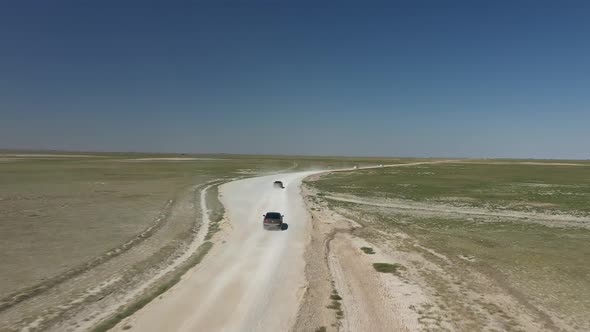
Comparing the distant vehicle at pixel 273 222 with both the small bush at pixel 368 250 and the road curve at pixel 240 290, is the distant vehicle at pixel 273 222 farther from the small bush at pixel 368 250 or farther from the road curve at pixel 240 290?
the small bush at pixel 368 250

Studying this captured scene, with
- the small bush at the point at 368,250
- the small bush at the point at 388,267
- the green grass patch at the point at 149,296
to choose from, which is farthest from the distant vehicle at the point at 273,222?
the small bush at the point at 388,267

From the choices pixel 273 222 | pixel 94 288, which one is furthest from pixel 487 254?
pixel 94 288

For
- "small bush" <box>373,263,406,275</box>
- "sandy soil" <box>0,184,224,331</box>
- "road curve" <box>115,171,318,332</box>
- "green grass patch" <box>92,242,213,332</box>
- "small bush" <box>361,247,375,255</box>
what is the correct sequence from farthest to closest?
"small bush" <box>361,247,375,255</box>
"small bush" <box>373,263,406,275</box>
"sandy soil" <box>0,184,224,331</box>
"road curve" <box>115,171,318,332</box>
"green grass patch" <box>92,242,213,332</box>

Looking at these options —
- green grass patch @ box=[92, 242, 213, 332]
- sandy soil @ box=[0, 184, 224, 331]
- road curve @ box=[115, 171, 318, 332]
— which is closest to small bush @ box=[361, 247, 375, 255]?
road curve @ box=[115, 171, 318, 332]

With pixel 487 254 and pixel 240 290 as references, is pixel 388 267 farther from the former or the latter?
pixel 240 290

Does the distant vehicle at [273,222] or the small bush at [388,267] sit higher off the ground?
the distant vehicle at [273,222]

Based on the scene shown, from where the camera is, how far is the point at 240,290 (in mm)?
21172

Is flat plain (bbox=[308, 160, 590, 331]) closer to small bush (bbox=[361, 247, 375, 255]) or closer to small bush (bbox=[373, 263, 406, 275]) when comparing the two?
small bush (bbox=[373, 263, 406, 275])

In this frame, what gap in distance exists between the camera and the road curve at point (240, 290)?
1729 cm

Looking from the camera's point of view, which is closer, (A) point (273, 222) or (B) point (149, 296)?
(B) point (149, 296)

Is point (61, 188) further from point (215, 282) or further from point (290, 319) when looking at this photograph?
A: point (290, 319)

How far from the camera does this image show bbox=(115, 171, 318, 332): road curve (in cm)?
1729

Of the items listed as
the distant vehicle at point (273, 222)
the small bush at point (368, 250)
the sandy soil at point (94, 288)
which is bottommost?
the sandy soil at point (94, 288)

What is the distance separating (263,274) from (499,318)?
1374 centimetres
